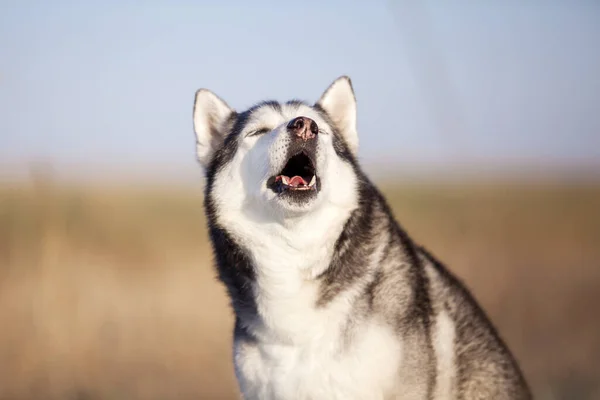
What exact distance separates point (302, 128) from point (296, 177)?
0.30 metres

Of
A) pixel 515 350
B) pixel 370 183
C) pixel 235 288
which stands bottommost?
pixel 515 350

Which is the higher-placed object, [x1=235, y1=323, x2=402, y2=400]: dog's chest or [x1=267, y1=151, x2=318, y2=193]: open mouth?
[x1=267, y1=151, x2=318, y2=193]: open mouth

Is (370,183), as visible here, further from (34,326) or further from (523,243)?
(523,243)

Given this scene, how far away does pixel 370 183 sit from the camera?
5.24m

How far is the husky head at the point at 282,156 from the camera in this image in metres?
4.84

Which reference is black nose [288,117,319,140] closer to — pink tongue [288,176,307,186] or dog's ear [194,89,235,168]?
pink tongue [288,176,307,186]

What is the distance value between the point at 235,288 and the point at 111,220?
1593cm

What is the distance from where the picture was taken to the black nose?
4809mm

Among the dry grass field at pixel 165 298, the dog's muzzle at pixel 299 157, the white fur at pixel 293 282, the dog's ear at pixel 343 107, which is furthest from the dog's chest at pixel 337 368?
the dry grass field at pixel 165 298

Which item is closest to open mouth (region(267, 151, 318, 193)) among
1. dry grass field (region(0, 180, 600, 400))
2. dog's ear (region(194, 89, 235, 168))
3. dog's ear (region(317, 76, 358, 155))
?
dog's ear (region(317, 76, 358, 155))

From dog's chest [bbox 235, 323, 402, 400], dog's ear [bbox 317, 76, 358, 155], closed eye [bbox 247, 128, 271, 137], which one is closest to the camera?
dog's chest [bbox 235, 323, 402, 400]

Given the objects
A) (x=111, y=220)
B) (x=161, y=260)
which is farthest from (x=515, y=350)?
(x=111, y=220)

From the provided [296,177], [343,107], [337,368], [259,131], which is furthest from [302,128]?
[337,368]

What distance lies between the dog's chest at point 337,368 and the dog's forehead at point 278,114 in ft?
4.53
